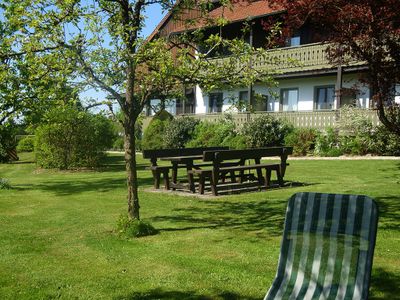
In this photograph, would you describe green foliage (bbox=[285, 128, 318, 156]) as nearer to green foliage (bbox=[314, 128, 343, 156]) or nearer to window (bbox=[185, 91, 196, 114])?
green foliage (bbox=[314, 128, 343, 156])

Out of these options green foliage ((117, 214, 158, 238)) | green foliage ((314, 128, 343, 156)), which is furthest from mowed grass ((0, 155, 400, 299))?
green foliage ((314, 128, 343, 156))

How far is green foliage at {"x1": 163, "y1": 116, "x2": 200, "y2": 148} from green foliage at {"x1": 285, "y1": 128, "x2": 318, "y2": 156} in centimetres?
748

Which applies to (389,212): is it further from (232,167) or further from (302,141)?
(302,141)

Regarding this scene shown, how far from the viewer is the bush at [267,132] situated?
23.6 m

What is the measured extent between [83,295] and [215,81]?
360 cm

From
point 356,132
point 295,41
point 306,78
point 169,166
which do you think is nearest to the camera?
point 169,166

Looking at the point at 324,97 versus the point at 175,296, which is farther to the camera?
the point at 324,97

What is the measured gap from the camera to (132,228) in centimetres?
720

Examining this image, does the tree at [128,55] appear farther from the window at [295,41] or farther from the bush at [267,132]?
the window at [295,41]

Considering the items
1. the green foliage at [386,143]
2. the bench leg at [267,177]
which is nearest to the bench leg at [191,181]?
the bench leg at [267,177]

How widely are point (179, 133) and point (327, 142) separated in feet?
32.5

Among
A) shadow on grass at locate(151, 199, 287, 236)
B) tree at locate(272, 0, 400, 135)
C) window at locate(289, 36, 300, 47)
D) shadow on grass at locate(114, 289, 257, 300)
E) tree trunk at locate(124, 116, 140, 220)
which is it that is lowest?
shadow on grass at locate(114, 289, 257, 300)

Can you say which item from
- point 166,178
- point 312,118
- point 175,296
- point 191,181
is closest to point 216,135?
point 312,118

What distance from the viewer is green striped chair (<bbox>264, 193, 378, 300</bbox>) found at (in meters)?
3.74
